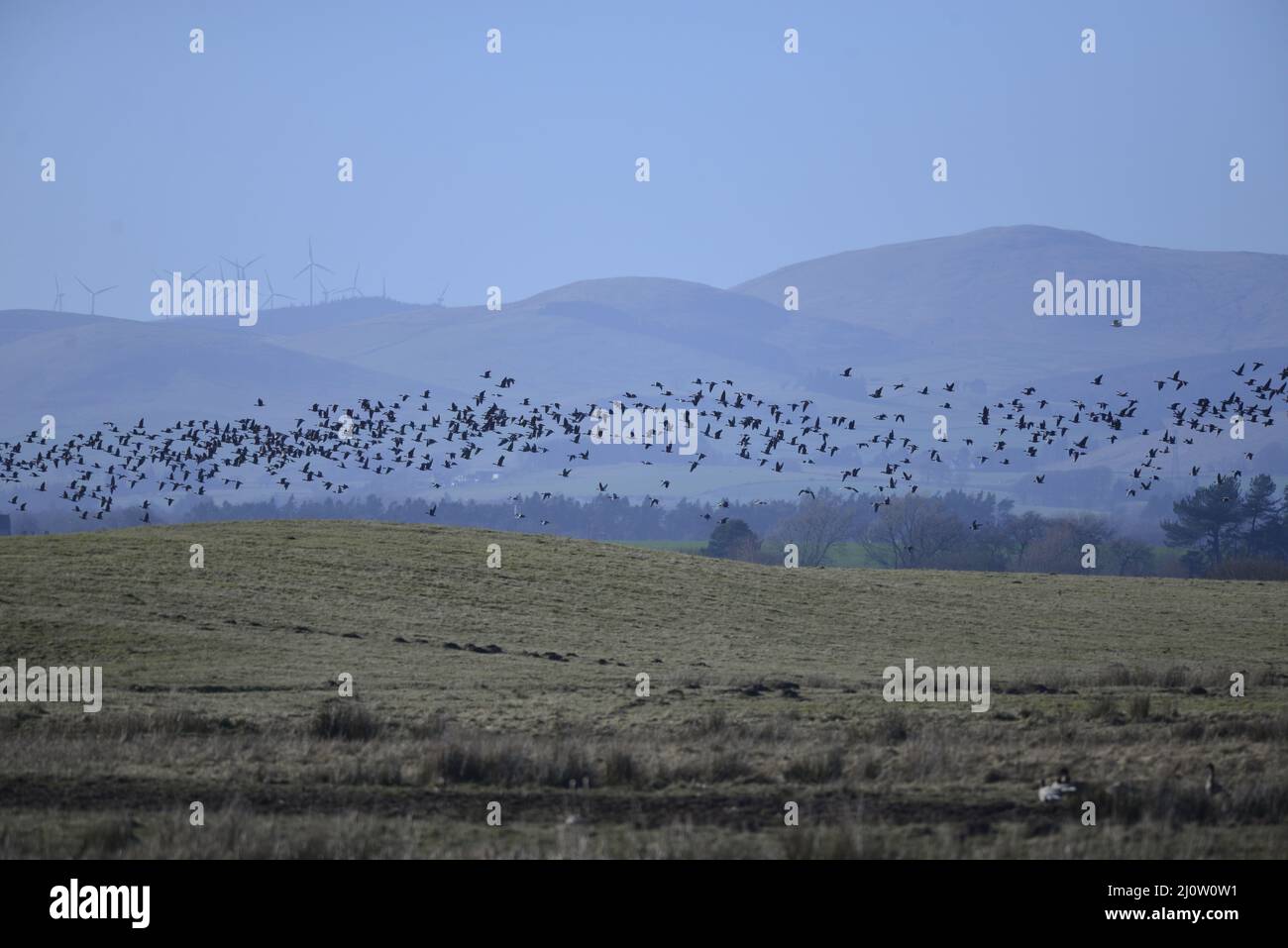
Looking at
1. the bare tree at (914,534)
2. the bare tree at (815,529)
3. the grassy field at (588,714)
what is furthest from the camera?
the bare tree at (815,529)

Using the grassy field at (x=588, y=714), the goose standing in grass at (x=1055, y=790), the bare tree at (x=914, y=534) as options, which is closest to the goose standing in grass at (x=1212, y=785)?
the grassy field at (x=588, y=714)

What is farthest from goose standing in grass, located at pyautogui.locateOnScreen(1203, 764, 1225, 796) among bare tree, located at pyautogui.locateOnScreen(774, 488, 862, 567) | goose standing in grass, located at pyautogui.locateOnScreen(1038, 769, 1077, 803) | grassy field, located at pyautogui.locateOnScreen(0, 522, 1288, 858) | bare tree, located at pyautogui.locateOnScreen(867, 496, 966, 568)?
bare tree, located at pyautogui.locateOnScreen(774, 488, 862, 567)

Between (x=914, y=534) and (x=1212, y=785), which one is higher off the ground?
(x=914, y=534)

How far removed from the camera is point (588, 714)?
2975 cm

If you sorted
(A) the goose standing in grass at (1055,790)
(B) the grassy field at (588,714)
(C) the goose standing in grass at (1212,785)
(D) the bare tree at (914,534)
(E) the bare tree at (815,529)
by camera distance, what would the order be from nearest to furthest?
(B) the grassy field at (588,714)
(C) the goose standing in grass at (1212,785)
(A) the goose standing in grass at (1055,790)
(D) the bare tree at (914,534)
(E) the bare tree at (815,529)

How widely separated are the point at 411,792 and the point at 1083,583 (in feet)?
196

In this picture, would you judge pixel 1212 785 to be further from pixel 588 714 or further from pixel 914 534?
pixel 914 534

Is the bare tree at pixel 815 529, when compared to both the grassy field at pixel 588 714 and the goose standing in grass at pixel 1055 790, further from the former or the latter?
the goose standing in grass at pixel 1055 790

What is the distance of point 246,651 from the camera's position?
4156 centimetres

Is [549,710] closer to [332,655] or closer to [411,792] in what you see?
[411,792]

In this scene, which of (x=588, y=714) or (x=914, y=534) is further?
(x=914, y=534)

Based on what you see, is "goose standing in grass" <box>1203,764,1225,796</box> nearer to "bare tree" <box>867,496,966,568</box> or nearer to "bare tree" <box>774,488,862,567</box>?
"bare tree" <box>867,496,966,568</box>

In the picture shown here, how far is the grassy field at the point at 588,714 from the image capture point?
17359 mm

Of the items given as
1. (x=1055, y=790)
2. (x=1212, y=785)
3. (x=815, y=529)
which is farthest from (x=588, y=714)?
(x=815, y=529)
